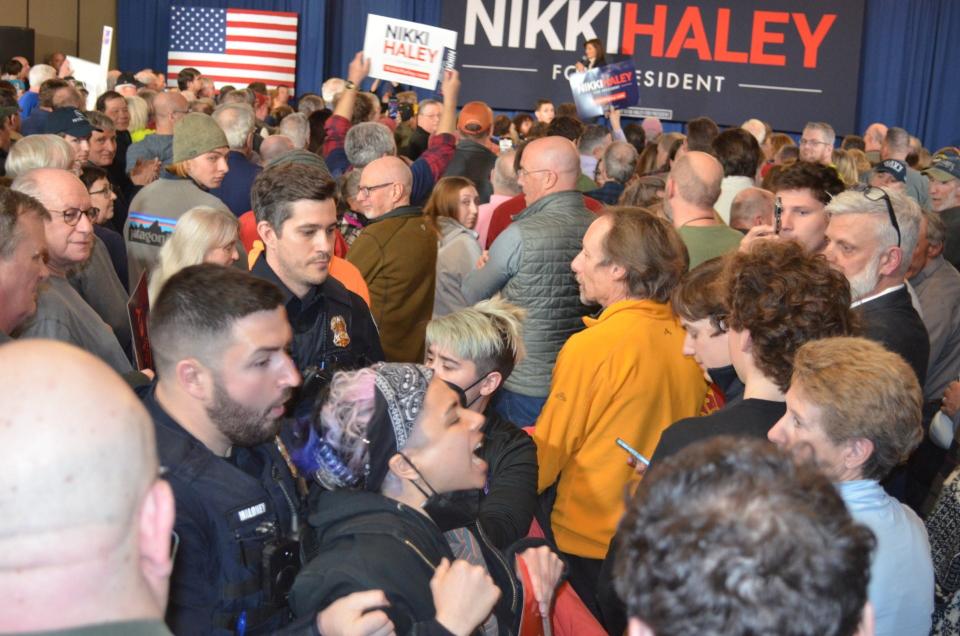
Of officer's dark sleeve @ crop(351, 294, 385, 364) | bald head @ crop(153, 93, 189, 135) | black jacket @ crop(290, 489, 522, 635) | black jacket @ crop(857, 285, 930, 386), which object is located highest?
bald head @ crop(153, 93, 189, 135)

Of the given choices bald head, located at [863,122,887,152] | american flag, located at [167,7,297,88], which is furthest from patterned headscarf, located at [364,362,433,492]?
american flag, located at [167,7,297,88]

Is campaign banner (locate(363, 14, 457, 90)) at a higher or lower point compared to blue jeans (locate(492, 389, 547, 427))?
higher

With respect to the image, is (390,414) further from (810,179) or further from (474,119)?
(474,119)

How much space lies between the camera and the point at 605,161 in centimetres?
648

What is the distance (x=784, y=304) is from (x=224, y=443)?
131 centimetres

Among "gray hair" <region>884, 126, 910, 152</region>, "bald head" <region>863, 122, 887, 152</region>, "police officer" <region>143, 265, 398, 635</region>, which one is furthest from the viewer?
"bald head" <region>863, 122, 887, 152</region>

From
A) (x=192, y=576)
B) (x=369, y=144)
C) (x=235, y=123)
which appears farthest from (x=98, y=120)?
(x=192, y=576)

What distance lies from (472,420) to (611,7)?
1343 cm

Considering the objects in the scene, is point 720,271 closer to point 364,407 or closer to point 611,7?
point 364,407

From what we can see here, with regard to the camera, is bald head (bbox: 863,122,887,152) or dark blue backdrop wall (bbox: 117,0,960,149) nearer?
bald head (bbox: 863,122,887,152)

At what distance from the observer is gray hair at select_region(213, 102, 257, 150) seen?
5.97 m

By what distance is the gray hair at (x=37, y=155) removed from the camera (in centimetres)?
438

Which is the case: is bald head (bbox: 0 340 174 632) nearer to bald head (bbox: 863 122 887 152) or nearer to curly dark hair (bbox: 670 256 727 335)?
curly dark hair (bbox: 670 256 727 335)

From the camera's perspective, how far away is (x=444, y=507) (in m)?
2.18
